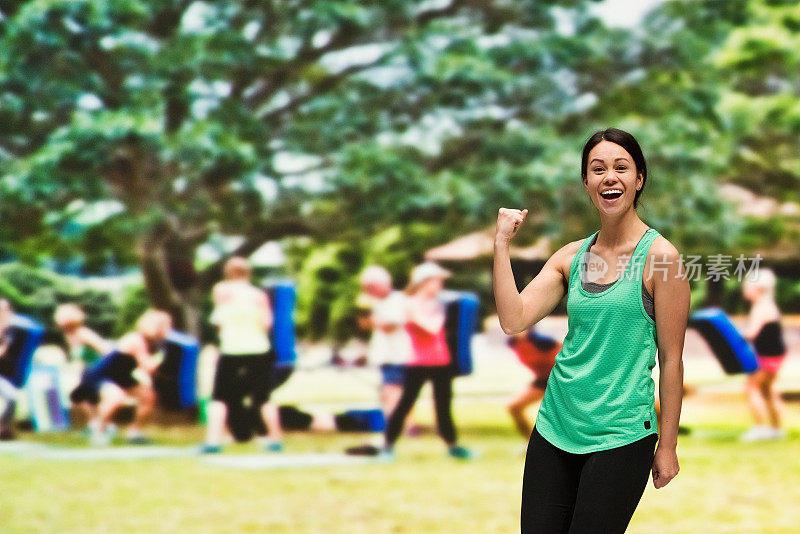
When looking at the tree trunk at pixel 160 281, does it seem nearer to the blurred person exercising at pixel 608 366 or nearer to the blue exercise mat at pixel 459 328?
the blue exercise mat at pixel 459 328

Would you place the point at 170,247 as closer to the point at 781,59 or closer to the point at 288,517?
the point at 288,517

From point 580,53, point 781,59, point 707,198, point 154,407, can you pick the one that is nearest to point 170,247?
point 154,407

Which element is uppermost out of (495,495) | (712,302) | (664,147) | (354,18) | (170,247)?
(354,18)

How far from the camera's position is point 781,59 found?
561 cm

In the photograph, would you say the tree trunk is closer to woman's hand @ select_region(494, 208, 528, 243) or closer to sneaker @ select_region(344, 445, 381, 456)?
sneaker @ select_region(344, 445, 381, 456)

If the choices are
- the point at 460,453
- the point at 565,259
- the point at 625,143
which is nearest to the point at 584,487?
the point at 565,259

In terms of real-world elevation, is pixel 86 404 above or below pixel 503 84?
below

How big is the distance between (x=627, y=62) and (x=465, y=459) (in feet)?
7.88

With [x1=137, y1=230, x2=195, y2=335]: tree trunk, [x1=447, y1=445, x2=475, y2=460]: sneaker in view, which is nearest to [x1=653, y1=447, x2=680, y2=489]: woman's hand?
[x1=447, y1=445, x2=475, y2=460]: sneaker

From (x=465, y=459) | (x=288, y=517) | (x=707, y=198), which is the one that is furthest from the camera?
(x=707, y=198)

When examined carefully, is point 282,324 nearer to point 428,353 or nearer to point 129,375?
point 428,353

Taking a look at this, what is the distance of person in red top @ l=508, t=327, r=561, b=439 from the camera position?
17.1 feet

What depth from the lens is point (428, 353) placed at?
5.16 m

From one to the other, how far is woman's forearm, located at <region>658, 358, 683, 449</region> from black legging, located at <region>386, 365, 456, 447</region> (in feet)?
12.2
